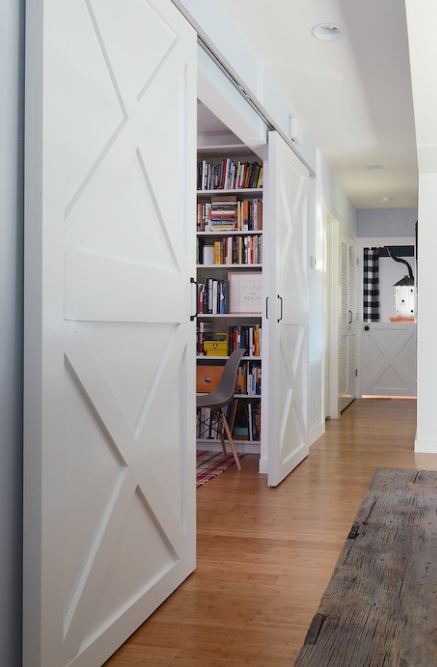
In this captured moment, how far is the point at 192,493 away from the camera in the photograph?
325 cm

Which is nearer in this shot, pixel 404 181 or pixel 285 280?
pixel 285 280

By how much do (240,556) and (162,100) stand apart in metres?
2.02

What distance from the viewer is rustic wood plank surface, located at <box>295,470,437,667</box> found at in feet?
3.28

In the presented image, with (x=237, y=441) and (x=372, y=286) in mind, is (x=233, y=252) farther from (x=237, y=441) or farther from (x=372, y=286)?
(x=372, y=286)

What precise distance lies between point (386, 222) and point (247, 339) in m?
5.46

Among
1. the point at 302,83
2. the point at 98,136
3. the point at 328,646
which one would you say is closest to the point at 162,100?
the point at 98,136

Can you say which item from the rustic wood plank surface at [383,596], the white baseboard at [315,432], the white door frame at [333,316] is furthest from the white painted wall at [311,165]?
the rustic wood plank surface at [383,596]

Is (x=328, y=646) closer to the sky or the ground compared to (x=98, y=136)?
closer to the ground

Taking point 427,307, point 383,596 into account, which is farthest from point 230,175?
point 383,596

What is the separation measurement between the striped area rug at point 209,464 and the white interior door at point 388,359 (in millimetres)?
5341

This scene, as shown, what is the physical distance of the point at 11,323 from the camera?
197 cm

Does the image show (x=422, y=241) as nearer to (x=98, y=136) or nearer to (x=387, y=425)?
(x=387, y=425)

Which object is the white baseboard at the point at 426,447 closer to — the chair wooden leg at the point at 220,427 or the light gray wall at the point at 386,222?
the chair wooden leg at the point at 220,427

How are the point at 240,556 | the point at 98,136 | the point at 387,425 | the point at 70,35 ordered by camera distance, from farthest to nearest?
1. the point at 387,425
2. the point at 240,556
3. the point at 98,136
4. the point at 70,35
